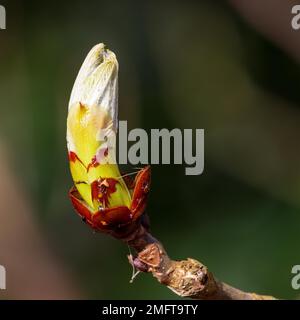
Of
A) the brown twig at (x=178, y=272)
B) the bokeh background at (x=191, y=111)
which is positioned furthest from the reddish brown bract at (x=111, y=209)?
the bokeh background at (x=191, y=111)

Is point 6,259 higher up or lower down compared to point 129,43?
lower down

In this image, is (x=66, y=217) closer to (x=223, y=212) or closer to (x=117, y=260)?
(x=117, y=260)

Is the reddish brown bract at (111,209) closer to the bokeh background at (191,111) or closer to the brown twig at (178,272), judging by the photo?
the brown twig at (178,272)

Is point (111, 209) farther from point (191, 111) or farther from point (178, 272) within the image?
point (191, 111)

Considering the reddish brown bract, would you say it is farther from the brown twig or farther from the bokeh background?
the bokeh background

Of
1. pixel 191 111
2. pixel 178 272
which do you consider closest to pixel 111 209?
pixel 178 272

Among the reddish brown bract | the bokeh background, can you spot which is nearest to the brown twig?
the reddish brown bract
